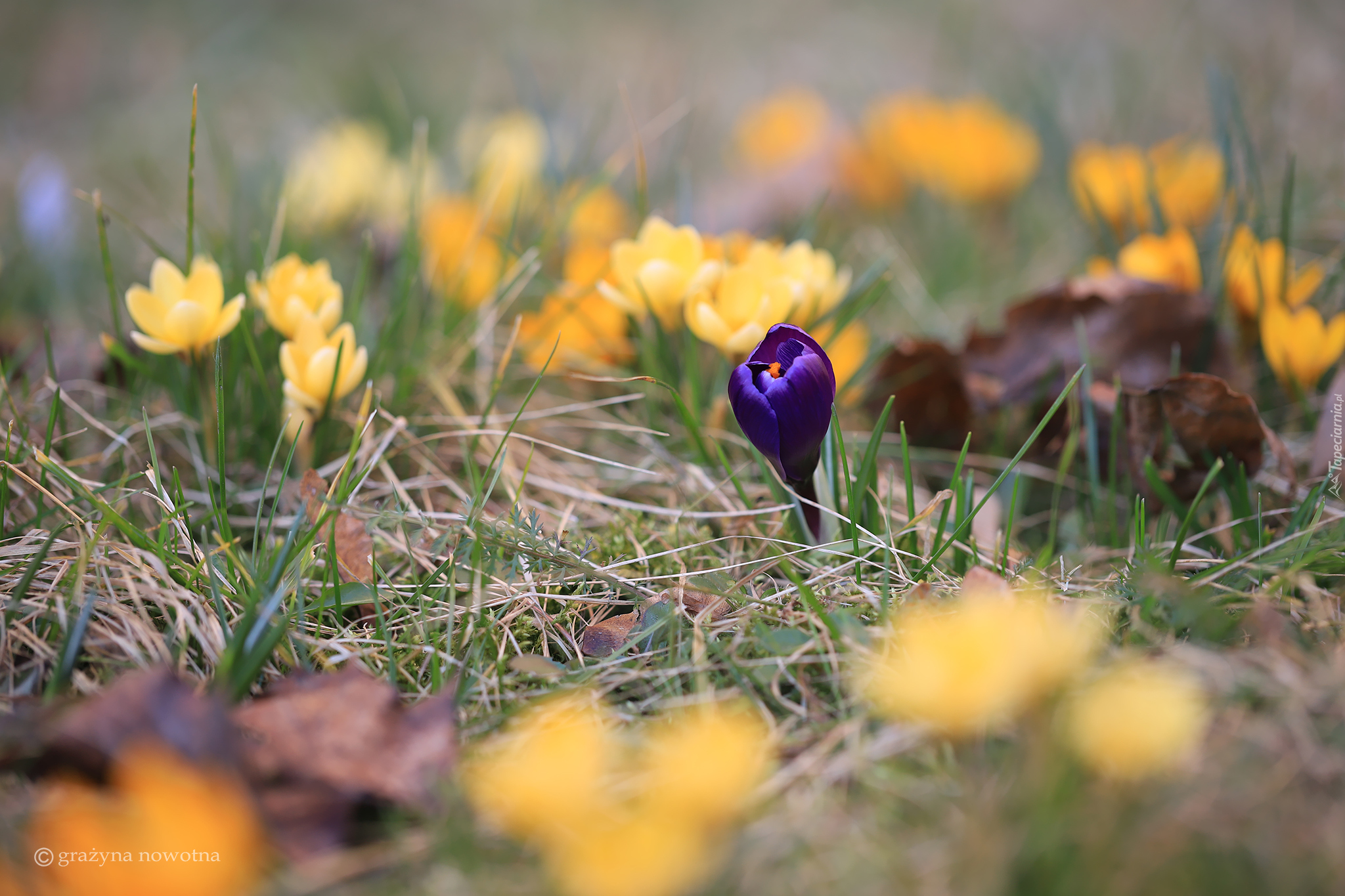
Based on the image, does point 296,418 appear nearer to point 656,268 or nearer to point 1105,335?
point 656,268

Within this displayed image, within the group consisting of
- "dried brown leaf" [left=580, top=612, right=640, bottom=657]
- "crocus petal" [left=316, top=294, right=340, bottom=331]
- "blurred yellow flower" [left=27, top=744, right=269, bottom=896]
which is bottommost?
"dried brown leaf" [left=580, top=612, right=640, bottom=657]

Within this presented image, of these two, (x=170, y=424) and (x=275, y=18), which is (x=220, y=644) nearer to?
(x=170, y=424)

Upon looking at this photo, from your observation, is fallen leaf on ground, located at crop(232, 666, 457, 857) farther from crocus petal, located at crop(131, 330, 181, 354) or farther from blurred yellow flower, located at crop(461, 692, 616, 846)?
crocus petal, located at crop(131, 330, 181, 354)

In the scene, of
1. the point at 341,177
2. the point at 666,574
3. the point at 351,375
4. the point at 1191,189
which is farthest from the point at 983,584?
the point at 341,177

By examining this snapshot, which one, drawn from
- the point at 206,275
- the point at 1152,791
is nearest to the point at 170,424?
the point at 206,275

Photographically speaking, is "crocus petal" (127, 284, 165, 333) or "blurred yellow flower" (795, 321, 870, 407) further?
"blurred yellow flower" (795, 321, 870, 407)

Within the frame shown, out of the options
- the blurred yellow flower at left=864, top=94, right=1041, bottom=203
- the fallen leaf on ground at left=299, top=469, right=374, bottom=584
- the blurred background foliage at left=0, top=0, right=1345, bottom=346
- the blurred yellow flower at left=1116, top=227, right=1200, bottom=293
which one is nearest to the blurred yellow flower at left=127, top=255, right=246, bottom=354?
the fallen leaf on ground at left=299, top=469, right=374, bottom=584

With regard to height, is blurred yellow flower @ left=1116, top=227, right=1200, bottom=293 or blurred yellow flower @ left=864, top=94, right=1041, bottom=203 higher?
blurred yellow flower @ left=864, top=94, right=1041, bottom=203
